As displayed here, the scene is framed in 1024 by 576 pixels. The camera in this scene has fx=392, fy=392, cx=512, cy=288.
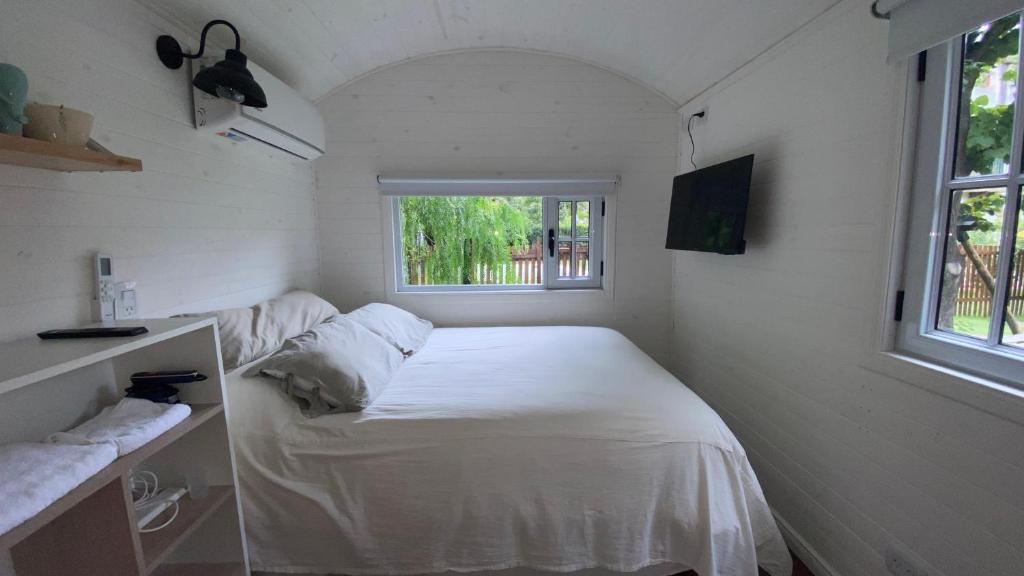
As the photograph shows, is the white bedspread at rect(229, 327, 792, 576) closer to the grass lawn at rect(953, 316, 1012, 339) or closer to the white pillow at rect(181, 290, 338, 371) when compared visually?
the white pillow at rect(181, 290, 338, 371)

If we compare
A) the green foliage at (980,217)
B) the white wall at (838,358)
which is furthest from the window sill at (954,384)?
the green foliage at (980,217)

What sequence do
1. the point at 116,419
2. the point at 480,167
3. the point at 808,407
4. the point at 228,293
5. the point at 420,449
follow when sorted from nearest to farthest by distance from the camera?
1. the point at 116,419
2. the point at 420,449
3. the point at 808,407
4. the point at 228,293
5. the point at 480,167

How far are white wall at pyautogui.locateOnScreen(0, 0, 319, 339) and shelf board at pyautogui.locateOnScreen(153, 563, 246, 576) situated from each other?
849 mm

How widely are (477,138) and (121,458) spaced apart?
2.42 m

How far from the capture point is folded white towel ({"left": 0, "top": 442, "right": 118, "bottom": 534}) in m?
0.71

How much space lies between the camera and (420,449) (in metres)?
1.36

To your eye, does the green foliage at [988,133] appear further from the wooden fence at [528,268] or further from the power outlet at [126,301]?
the power outlet at [126,301]

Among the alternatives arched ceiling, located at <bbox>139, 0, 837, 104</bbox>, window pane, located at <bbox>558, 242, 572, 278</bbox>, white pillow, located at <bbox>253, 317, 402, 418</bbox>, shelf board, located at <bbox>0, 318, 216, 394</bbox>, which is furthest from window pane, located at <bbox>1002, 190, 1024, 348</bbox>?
shelf board, located at <bbox>0, 318, 216, 394</bbox>

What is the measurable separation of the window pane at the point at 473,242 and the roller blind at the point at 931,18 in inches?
80.6

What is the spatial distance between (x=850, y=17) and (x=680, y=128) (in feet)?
4.30

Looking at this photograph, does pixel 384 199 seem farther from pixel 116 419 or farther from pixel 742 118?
pixel 742 118

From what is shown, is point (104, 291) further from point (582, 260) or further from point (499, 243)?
point (582, 260)

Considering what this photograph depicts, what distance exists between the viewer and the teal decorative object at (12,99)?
825mm

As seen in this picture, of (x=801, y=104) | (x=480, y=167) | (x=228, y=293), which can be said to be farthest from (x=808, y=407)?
(x=228, y=293)
